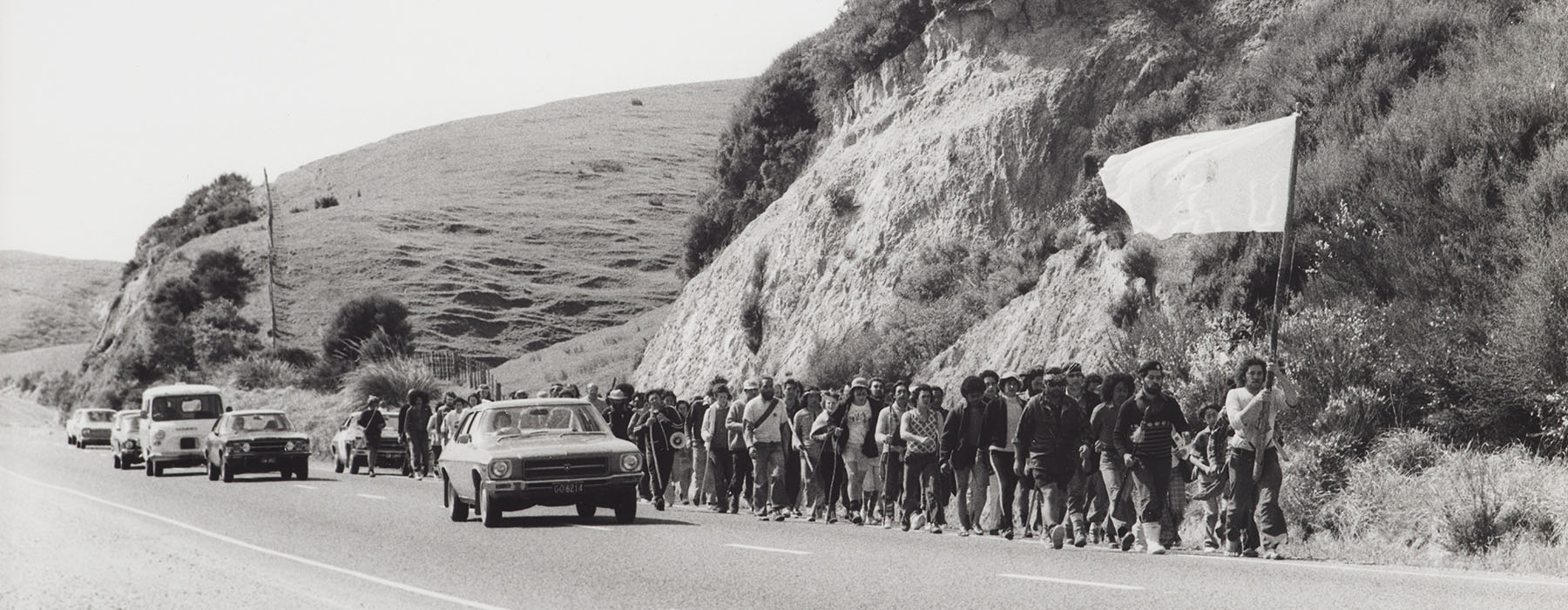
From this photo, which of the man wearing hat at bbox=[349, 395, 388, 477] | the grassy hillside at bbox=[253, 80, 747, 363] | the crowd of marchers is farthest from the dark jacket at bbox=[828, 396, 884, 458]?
the grassy hillside at bbox=[253, 80, 747, 363]

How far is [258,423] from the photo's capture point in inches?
1168

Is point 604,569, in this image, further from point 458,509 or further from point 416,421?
point 416,421

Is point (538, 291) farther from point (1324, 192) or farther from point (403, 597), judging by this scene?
point (403, 597)

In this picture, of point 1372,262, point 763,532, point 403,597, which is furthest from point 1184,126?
point 403,597

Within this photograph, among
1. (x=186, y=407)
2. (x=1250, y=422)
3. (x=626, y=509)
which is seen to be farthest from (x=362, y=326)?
(x=1250, y=422)

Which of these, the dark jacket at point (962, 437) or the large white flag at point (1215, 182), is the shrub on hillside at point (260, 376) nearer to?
the large white flag at point (1215, 182)

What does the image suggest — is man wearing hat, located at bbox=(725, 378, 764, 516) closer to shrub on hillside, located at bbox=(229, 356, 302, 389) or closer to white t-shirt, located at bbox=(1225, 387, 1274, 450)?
white t-shirt, located at bbox=(1225, 387, 1274, 450)

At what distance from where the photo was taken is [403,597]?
11844mm

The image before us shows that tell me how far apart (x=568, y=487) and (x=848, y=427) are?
3.23 m

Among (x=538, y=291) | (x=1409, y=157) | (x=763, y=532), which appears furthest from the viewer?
(x=538, y=291)

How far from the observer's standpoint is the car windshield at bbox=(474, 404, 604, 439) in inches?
729

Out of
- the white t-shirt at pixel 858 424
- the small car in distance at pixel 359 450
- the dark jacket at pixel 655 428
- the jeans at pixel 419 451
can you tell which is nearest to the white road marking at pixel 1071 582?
the white t-shirt at pixel 858 424

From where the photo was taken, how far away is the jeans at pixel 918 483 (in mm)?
17094

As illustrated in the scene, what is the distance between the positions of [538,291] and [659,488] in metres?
56.1
